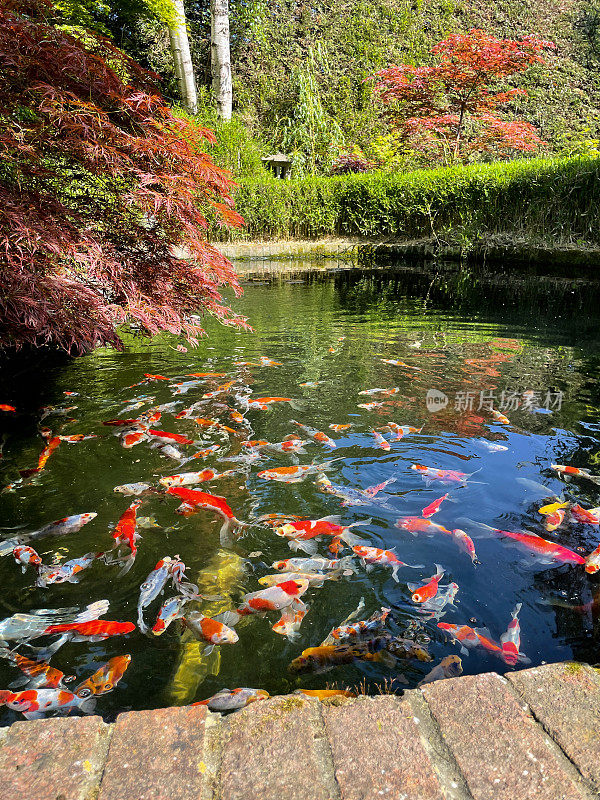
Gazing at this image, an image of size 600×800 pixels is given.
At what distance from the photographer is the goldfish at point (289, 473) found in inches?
106

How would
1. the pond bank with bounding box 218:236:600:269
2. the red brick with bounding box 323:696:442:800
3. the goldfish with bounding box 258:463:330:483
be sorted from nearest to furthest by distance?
1. the red brick with bounding box 323:696:442:800
2. the goldfish with bounding box 258:463:330:483
3. the pond bank with bounding box 218:236:600:269

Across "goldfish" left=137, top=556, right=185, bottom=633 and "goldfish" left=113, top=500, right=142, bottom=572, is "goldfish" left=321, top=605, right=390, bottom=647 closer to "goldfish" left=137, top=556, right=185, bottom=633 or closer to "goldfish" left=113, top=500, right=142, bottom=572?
"goldfish" left=137, top=556, right=185, bottom=633

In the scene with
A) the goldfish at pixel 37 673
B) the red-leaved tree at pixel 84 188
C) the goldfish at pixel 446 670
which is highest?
the red-leaved tree at pixel 84 188

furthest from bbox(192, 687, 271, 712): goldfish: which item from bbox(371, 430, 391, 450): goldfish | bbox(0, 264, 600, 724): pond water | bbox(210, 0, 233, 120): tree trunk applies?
bbox(210, 0, 233, 120): tree trunk

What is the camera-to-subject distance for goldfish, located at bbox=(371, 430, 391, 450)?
302 cm

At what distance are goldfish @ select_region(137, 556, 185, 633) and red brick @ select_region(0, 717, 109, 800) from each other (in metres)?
0.64

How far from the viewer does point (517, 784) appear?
3.44 ft

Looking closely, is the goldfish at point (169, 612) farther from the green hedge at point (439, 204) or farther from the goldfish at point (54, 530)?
the green hedge at point (439, 204)

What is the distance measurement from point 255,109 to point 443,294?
10857mm

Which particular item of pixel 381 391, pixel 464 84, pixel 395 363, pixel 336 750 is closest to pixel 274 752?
pixel 336 750

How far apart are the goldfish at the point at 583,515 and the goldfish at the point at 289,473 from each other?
117 centimetres

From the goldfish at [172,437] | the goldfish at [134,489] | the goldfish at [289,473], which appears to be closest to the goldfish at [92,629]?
the goldfish at [134,489]

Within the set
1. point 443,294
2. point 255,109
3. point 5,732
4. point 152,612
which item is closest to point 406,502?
point 152,612

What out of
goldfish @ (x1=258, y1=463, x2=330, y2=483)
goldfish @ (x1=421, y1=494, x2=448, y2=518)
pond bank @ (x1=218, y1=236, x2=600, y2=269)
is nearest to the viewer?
goldfish @ (x1=421, y1=494, x2=448, y2=518)
